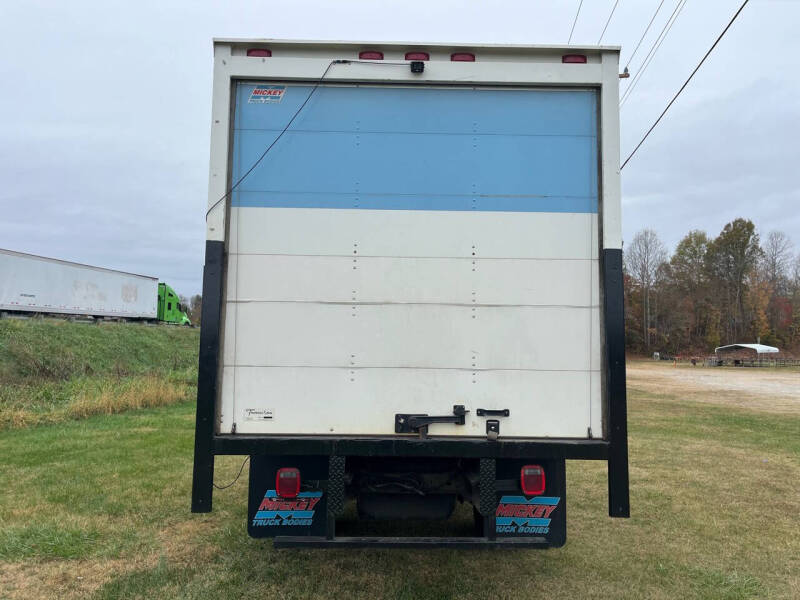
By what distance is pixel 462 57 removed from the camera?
337 cm

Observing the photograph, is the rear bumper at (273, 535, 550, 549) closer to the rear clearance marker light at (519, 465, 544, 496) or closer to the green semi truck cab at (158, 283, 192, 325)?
the rear clearance marker light at (519, 465, 544, 496)

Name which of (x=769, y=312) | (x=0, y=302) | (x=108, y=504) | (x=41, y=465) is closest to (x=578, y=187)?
(x=108, y=504)

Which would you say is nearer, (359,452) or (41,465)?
(359,452)

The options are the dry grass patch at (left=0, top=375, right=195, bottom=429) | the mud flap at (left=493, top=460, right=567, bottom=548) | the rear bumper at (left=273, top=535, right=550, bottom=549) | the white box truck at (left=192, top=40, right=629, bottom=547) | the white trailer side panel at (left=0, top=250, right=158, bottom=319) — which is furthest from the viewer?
the white trailer side panel at (left=0, top=250, right=158, bottom=319)

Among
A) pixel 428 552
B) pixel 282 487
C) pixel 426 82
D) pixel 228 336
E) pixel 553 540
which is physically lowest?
pixel 428 552

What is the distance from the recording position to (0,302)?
76.8ft

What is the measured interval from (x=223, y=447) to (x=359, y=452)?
2.46 feet

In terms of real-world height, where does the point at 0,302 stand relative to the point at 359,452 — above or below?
above

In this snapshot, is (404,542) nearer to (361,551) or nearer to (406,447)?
(406,447)

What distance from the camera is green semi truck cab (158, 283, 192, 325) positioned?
37.8 m

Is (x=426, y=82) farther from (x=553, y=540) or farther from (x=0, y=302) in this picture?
(x=0, y=302)

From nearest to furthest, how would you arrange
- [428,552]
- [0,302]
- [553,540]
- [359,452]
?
[359,452], [553,540], [428,552], [0,302]

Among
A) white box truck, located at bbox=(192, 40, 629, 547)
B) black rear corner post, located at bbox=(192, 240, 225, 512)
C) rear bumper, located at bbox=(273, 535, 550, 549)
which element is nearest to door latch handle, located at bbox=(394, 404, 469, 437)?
white box truck, located at bbox=(192, 40, 629, 547)

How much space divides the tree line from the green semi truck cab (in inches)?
2073
